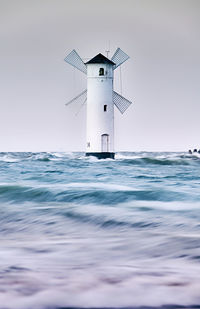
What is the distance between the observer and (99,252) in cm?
335

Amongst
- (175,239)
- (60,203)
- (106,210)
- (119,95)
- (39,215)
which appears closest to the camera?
(175,239)

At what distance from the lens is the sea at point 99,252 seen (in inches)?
76.7

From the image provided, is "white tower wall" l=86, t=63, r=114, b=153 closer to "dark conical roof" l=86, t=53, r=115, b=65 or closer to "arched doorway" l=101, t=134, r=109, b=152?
"arched doorway" l=101, t=134, r=109, b=152

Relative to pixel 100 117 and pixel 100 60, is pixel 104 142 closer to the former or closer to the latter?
pixel 100 117

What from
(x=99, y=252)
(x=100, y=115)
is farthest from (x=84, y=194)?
(x=100, y=115)

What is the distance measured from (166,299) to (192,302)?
0.08 meters

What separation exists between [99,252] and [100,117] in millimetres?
32533

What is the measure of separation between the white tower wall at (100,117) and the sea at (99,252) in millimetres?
28096

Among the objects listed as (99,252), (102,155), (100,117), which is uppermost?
(100,117)

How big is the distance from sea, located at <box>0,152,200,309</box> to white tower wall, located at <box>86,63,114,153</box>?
92.2 feet

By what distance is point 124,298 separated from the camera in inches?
77.1

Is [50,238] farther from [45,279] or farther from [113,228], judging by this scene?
[45,279]

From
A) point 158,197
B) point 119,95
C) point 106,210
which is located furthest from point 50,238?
point 119,95

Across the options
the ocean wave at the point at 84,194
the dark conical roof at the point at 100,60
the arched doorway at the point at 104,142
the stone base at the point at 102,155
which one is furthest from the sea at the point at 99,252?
the dark conical roof at the point at 100,60
